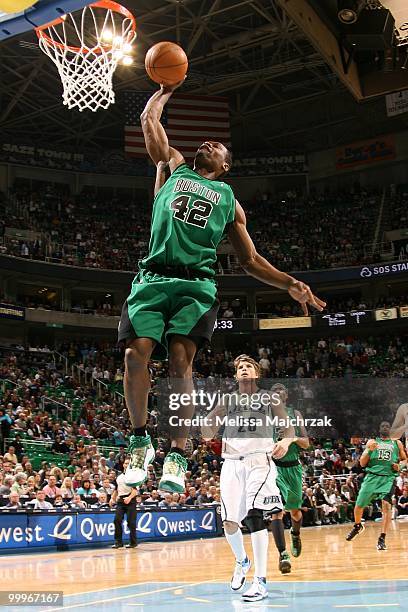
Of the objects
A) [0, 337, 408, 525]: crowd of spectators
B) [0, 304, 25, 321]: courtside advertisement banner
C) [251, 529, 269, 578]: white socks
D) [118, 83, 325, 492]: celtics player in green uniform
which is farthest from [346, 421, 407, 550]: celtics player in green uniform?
[0, 304, 25, 321]: courtside advertisement banner

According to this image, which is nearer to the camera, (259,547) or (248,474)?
(259,547)

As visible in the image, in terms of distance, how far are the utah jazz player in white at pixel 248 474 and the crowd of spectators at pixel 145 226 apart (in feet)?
78.2

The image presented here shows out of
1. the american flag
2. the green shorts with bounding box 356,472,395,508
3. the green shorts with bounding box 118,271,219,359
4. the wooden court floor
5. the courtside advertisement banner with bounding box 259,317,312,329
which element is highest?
the american flag

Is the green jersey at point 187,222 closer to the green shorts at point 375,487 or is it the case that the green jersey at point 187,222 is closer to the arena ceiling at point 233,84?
the green shorts at point 375,487

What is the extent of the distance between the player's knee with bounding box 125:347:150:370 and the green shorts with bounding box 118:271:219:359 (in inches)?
3.0

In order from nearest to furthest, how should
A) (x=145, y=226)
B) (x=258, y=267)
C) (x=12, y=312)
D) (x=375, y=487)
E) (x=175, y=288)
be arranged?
(x=175, y=288) → (x=258, y=267) → (x=375, y=487) → (x=12, y=312) → (x=145, y=226)

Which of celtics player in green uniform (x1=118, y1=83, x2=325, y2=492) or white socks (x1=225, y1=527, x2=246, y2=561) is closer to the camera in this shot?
celtics player in green uniform (x1=118, y1=83, x2=325, y2=492)

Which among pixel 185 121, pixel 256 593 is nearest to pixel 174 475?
pixel 256 593

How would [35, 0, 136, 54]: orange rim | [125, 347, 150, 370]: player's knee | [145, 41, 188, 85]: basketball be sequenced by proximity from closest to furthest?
[125, 347, 150, 370]: player's knee
[145, 41, 188, 85]: basketball
[35, 0, 136, 54]: orange rim

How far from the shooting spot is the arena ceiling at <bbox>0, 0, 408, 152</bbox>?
2692 cm

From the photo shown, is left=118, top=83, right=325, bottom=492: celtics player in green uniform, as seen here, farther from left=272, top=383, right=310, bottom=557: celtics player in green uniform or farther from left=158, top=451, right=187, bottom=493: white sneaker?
left=272, top=383, right=310, bottom=557: celtics player in green uniform

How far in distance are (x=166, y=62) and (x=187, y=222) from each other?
39.4 inches

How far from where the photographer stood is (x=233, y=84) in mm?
31219

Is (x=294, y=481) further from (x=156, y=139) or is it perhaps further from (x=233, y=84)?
(x=233, y=84)
